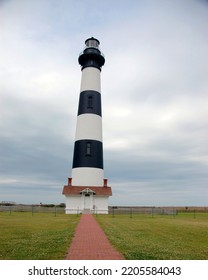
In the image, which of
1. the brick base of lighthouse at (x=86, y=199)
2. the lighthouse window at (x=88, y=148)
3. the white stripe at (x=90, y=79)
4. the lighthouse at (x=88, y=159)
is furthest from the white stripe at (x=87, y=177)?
the white stripe at (x=90, y=79)

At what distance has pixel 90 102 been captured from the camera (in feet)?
87.0

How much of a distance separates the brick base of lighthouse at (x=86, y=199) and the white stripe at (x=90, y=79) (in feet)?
26.6

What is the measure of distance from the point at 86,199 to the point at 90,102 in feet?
25.4

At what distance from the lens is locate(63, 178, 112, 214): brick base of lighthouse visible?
25452 millimetres

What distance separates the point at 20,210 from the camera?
29.8m

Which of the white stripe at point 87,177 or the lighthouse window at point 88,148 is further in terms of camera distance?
the lighthouse window at point 88,148

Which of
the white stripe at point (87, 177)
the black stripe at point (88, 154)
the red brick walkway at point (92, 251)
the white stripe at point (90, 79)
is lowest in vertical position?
the red brick walkway at point (92, 251)

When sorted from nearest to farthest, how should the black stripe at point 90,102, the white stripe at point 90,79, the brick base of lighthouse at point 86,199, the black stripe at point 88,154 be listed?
1. the black stripe at point 88,154
2. the brick base of lighthouse at point 86,199
3. the black stripe at point 90,102
4. the white stripe at point 90,79

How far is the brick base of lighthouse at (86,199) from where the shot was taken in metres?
25.5

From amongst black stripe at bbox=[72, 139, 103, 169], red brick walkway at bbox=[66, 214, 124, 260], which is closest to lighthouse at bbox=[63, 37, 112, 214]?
black stripe at bbox=[72, 139, 103, 169]

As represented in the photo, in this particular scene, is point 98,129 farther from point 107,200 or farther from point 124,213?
point 124,213

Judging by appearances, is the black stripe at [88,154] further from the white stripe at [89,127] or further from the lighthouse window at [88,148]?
the white stripe at [89,127]
